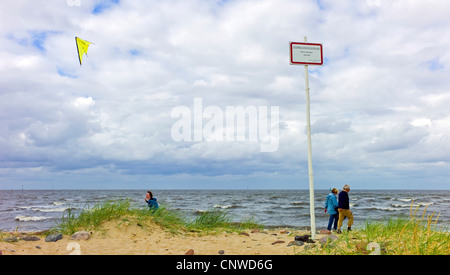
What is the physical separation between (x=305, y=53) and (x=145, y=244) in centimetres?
657

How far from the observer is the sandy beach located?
7.68 metres

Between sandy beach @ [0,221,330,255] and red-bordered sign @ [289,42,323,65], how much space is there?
15.4 ft

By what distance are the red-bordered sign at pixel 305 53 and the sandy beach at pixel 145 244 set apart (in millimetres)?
4688

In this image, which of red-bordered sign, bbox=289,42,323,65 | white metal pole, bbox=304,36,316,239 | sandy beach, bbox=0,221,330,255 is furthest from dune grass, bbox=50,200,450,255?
red-bordered sign, bbox=289,42,323,65

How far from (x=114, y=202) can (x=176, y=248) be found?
3780 millimetres

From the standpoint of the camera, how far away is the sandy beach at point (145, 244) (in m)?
7.68

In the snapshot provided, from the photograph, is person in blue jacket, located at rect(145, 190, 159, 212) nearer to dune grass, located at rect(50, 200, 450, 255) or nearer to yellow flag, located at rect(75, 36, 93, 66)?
dune grass, located at rect(50, 200, 450, 255)

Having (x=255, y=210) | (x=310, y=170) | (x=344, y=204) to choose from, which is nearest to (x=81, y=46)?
(x=310, y=170)

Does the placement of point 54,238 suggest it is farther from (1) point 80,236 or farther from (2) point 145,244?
(2) point 145,244

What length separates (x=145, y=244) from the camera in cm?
851

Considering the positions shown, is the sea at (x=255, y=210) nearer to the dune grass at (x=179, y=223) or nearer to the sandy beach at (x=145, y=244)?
the dune grass at (x=179, y=223)
